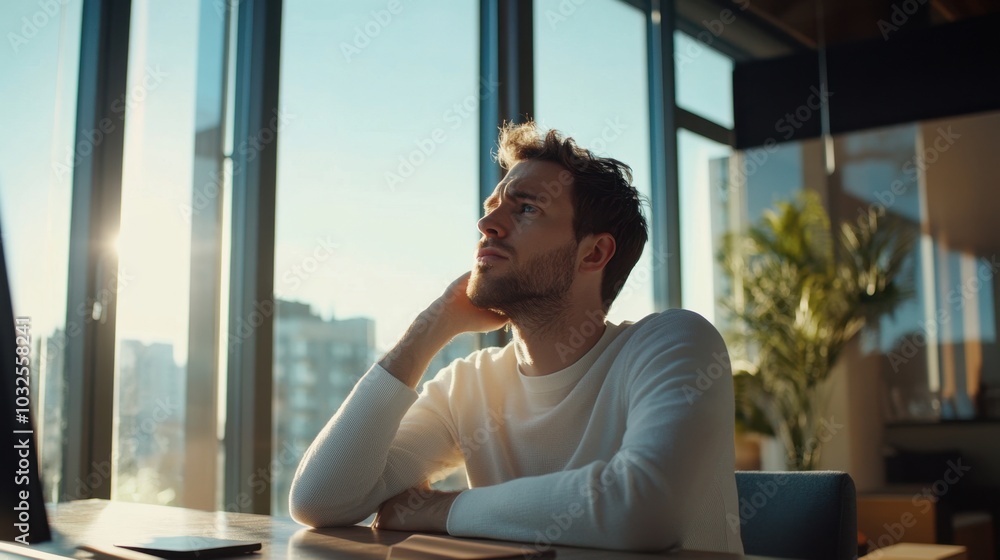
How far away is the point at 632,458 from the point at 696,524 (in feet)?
1.04

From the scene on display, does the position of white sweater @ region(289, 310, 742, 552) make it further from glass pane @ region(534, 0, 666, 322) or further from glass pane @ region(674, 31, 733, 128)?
glass pane @ region(674, 31, 733, 128)

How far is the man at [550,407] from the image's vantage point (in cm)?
124

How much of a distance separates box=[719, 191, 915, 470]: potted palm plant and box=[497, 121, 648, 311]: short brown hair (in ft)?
13.8

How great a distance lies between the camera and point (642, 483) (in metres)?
1.20

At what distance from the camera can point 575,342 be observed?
181 cm

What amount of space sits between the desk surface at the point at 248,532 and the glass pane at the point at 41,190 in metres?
1.01

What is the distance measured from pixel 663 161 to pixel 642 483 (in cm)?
478

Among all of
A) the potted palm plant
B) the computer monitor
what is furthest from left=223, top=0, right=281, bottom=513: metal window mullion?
the potted palm plant

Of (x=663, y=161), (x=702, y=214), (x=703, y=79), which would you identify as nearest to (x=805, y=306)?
(x=702, y=214)

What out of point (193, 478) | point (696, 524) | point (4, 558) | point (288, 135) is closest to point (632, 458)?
point (696, 524)

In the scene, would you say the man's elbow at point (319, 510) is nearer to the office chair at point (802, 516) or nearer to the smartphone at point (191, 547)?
the smartphone at point (191, 547)

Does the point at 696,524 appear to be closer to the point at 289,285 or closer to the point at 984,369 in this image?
the point at 289,285

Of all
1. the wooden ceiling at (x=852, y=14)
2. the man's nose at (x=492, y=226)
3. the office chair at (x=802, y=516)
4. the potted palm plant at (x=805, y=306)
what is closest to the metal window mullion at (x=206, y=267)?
the man's nose at (x=492, y=226)

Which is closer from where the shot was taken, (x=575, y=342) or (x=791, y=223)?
(x=575, y=342)
